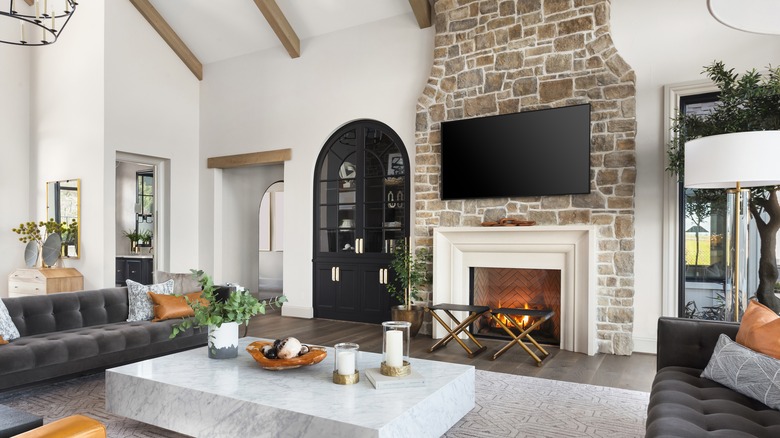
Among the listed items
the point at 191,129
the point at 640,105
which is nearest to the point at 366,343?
the point at 640,105

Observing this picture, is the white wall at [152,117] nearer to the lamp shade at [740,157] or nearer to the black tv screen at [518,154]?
the black tv screen at [518,154]

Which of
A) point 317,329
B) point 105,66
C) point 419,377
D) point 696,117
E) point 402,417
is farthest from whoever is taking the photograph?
point 105,66

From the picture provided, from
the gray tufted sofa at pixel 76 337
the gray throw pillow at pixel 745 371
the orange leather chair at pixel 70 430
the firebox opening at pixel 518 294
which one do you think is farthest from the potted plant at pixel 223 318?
the firebox opening at pixel 518 294

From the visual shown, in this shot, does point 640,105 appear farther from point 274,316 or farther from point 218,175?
point 218,175

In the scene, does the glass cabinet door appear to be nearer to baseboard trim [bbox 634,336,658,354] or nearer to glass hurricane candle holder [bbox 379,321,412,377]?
baseboard trim [bbox 634,336,658,354]

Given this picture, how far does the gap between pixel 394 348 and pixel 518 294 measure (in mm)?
3139

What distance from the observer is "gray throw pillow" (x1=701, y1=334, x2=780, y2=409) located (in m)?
2.10

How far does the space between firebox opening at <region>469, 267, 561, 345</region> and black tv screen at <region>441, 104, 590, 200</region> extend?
0.83 metres

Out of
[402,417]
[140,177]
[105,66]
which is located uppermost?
[105,66]

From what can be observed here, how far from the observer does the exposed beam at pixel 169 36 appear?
22.6 feet

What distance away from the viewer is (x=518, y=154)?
5.23 m

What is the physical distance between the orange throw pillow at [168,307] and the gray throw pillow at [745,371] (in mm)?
3665

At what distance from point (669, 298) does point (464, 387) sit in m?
2.79

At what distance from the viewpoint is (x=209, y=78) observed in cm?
761
